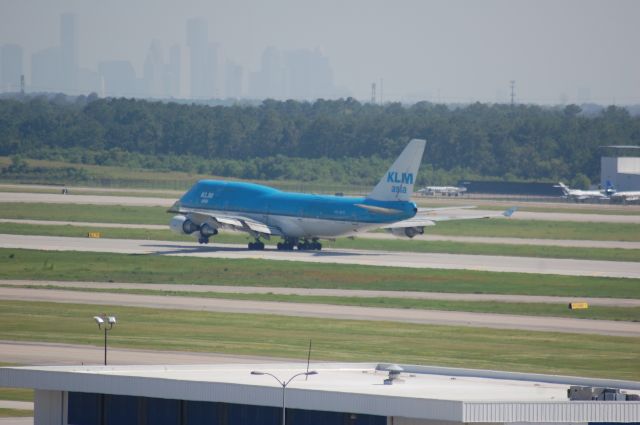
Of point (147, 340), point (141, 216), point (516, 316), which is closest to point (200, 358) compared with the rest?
point (147, 340)

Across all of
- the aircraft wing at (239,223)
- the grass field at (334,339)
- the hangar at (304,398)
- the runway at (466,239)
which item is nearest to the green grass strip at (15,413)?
the hangar at (304,398)

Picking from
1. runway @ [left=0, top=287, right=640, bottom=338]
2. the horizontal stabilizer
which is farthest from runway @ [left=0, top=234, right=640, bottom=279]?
runway @ [left=0, top=287, right=640, bottom=338]

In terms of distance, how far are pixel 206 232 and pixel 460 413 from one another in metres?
85.9

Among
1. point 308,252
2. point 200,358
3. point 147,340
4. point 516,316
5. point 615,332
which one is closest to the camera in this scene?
point 200,358

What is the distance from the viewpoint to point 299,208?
4560 inches

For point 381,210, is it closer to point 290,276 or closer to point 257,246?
point 257,246

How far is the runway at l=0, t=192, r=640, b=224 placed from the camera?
168m

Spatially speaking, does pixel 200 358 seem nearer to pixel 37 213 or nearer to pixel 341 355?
pixel 341 355

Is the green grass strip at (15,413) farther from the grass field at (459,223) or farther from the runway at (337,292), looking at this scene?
the grass field at (459,223)

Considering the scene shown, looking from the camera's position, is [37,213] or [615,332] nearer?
[615,332]

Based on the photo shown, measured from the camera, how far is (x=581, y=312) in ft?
267

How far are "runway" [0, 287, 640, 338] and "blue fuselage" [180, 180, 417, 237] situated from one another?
90.9 feet

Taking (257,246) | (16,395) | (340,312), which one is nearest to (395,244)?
(257,246)

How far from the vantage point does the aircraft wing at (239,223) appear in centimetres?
11575
